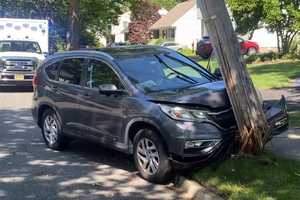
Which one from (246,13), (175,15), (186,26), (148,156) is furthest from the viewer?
(175,15)

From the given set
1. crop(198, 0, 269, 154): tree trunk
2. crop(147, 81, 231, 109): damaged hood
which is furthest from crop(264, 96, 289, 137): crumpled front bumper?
crop(147, 81, 231, 109): damaged hood

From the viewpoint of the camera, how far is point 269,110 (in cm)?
880

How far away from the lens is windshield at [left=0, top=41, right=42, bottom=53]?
22.3 m

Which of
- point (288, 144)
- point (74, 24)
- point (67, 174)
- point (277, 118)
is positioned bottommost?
point (67, 174)

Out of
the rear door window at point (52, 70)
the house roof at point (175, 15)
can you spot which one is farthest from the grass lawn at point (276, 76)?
the house roof at point (175, 15)

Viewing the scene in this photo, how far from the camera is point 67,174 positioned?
850 centimetres

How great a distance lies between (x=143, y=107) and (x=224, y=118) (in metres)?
1.06

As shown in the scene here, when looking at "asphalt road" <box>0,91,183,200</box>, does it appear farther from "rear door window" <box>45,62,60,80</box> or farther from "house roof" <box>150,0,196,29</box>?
"house roof" <box>150,0,196,29</box>

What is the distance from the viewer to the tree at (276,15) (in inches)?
1254

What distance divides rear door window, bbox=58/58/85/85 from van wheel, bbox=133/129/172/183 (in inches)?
77.6

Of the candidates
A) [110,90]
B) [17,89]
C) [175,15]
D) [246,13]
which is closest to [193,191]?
[110,90]

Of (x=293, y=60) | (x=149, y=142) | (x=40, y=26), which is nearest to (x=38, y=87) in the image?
(x=149, y=142)

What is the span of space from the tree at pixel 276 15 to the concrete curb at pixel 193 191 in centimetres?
2497

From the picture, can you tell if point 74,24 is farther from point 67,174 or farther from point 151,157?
point 151,157
